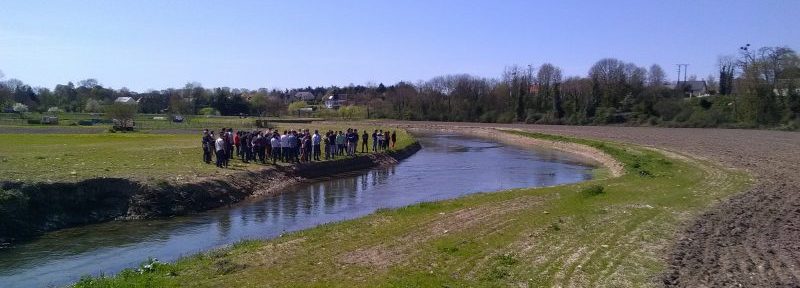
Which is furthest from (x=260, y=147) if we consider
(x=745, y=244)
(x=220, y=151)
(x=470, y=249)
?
(x=745, y=244)

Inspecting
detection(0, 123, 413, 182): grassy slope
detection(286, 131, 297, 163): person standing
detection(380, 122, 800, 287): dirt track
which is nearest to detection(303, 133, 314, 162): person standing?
detection(286, 131, 297, 163): person standing

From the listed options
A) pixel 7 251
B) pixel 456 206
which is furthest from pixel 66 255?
pixel 456 206

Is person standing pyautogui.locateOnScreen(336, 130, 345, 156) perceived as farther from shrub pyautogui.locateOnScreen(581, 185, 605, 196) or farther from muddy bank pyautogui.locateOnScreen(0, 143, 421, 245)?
shrub pyautogui.locateOnScreen(581, 185, 605, 196)

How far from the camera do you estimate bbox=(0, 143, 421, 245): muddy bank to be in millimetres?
17500

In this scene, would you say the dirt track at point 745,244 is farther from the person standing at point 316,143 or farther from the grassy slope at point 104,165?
the person standing at point 316,143

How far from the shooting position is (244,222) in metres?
19.7

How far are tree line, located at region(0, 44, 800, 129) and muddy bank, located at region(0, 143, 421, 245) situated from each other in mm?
75714

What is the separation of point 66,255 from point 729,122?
89.4 m

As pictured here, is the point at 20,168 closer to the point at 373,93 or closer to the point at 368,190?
the point at 368,190

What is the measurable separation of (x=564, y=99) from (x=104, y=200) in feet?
342

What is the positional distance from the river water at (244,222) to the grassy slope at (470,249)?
254cm

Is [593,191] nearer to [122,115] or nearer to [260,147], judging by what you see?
[260,147]

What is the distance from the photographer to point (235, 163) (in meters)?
29.4

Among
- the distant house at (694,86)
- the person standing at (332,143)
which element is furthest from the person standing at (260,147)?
the distant house at (694,86)
